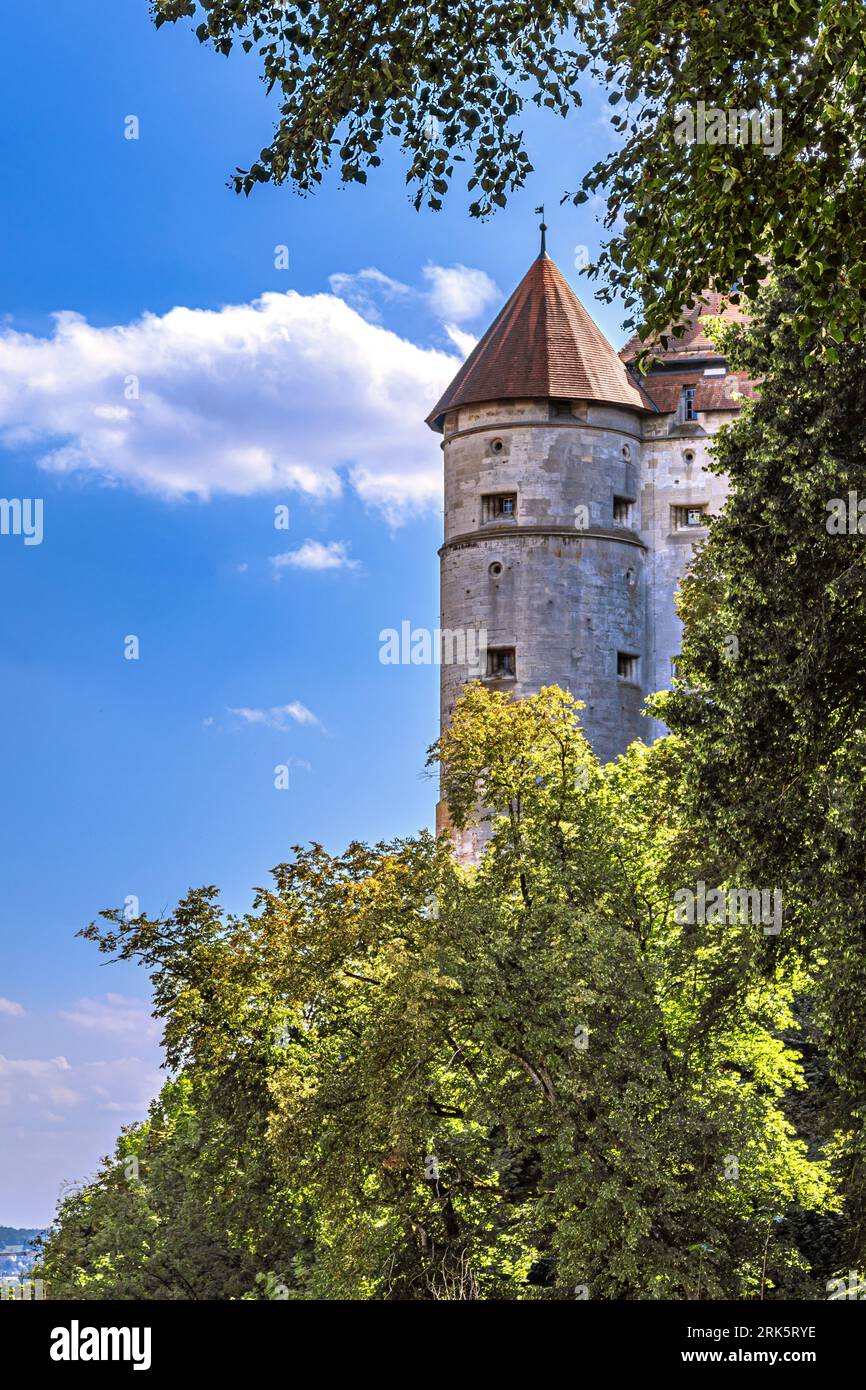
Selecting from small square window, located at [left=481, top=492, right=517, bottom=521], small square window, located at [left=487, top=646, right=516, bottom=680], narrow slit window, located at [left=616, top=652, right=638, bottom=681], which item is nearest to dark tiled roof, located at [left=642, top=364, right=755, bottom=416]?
small square window, located at [left=481, top=492, right=517, bottom=521]

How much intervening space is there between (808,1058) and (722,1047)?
665cm

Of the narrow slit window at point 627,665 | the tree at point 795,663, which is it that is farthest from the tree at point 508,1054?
the narrow slit window at point 627,665

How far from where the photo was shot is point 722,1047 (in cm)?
2655

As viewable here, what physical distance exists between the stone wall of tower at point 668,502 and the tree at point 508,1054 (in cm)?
2915

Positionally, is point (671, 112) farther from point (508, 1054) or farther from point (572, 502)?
point (572, 502)

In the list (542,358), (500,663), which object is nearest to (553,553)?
(500,663)

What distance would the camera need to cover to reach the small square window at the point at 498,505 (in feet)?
197

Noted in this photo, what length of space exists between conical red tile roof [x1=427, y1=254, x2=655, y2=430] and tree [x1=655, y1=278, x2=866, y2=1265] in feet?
136

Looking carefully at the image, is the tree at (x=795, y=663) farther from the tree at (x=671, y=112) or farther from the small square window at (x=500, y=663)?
the small square window at (x=500, y=663)

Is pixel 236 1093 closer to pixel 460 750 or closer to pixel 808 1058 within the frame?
pixel 460 750

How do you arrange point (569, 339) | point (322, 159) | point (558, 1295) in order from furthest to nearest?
point (569, 339) → point (558, 1295) → point (322, 159)

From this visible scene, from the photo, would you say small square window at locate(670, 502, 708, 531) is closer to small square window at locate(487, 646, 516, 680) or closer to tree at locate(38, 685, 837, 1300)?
small square window at locate(487, 646, 516, 680)

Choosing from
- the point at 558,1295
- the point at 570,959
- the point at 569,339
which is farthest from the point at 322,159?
the point at 569,339

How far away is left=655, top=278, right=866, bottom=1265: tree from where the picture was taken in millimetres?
17875
